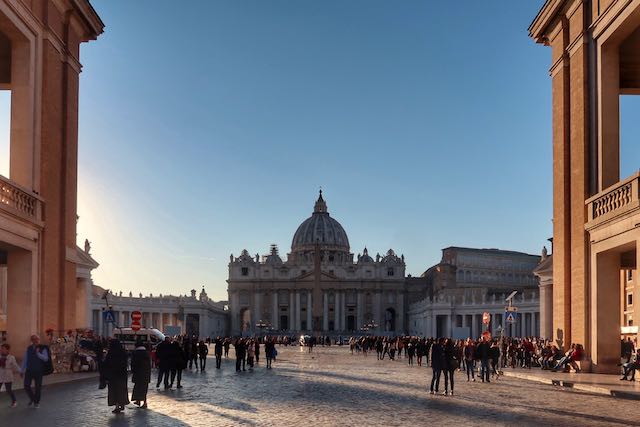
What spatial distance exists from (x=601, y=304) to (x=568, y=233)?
295 centimetres

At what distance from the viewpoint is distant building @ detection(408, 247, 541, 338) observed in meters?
97.2

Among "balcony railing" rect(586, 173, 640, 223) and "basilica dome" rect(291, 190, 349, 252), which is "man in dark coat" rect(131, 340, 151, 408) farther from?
"basilica dome" rect(291, 190, 349, 252)

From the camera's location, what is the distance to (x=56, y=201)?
80.5 feet

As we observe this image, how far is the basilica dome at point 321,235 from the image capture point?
630 ft

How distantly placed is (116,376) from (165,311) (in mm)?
113757

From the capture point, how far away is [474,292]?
117 meters

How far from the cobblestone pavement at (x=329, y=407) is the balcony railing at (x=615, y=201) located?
4264mm

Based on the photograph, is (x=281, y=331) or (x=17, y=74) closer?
(x=17, y=74)

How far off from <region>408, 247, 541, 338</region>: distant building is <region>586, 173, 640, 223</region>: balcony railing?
65.8 m

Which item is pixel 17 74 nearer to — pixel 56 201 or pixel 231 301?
pixel 56 201

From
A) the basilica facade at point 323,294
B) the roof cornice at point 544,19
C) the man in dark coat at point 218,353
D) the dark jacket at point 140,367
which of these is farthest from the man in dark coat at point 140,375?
the basilica facade at point 323,294

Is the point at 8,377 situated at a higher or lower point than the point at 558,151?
lower

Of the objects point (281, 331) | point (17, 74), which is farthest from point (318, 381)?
point (281, 331)

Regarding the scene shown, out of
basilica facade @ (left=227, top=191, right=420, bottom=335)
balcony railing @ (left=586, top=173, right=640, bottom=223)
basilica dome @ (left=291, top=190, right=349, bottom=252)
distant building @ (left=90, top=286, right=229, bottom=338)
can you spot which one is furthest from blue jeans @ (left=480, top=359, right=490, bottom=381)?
basilica dome @ (left=291, top=190, right=349, bottom=252)
